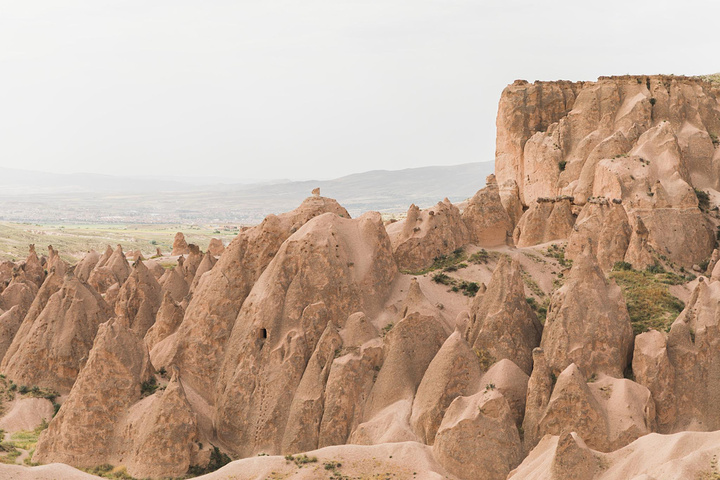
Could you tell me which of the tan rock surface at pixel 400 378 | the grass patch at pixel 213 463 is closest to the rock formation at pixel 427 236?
the tan rock surface at pixel 400 378

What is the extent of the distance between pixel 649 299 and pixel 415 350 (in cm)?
1396

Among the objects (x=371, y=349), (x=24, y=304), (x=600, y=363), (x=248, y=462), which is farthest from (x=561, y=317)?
(x=24, y=304)

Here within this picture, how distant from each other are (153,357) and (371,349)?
1420cm

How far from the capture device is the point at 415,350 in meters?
42.6

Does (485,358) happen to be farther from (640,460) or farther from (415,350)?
(640,460)

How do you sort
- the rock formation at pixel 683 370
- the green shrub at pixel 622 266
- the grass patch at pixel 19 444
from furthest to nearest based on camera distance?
the green shrub at pixel 622 266, the grass patch at pixel 19 444, the rock formation at pixel 683 370

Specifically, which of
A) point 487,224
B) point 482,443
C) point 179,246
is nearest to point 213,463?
point 482,443

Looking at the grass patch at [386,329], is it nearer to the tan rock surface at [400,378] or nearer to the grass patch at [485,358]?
the tan rock surface at [400,378]

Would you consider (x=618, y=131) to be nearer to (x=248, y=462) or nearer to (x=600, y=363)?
(x=600, y=363)

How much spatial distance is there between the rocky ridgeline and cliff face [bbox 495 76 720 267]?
0.22 m

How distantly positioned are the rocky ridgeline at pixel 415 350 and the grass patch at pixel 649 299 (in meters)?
0.49

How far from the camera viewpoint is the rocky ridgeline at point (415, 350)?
36.5m

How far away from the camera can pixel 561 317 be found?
1613 inches

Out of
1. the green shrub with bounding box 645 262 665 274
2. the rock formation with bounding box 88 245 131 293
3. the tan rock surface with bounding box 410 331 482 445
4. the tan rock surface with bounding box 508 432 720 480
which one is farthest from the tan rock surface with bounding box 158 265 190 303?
the tan rock surface with bounding box 508 432 720 480
